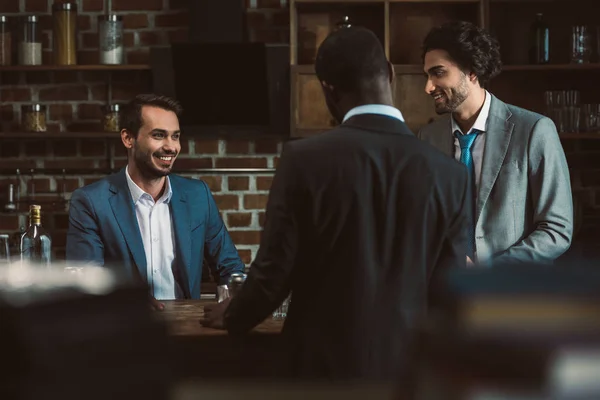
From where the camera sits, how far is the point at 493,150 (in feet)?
8.47

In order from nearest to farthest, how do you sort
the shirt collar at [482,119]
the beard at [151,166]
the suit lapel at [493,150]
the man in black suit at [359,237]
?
1. the man in black suit at [359,237]
2. the suit lapel at [493,150]
3. the shirt collar at [482,119]
4. the beard at [151,166]

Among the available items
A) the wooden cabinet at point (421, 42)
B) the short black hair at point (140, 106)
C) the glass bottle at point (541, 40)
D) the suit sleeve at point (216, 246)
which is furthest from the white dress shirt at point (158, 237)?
the glass bottle at point (541, 40)

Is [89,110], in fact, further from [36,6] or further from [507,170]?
[507,170]

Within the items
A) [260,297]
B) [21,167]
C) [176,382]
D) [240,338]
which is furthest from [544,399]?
[21,167]

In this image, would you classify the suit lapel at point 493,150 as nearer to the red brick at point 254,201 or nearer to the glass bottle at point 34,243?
the glass bottle at point 34,243

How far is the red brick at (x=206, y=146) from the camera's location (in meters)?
4.31

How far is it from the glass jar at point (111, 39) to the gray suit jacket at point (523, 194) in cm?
207

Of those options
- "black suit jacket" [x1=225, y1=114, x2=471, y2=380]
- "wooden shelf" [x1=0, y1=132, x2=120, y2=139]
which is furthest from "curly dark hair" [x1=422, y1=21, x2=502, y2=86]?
Result: "wooden shelf" [x1=0, y1=132, x2=120, y2=139]

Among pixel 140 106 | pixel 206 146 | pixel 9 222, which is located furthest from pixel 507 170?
pixel 9 222

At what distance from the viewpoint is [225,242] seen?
3125 millimetres

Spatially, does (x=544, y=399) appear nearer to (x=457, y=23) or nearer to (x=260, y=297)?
(x=260, y=297)

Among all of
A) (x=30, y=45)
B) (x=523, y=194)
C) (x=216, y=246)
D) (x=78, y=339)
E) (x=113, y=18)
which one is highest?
(x=113, y=18)

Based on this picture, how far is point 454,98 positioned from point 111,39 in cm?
193

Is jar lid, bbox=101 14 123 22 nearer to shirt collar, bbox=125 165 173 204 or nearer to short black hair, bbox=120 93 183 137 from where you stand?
short black hair, bbox=120 93 183 137
